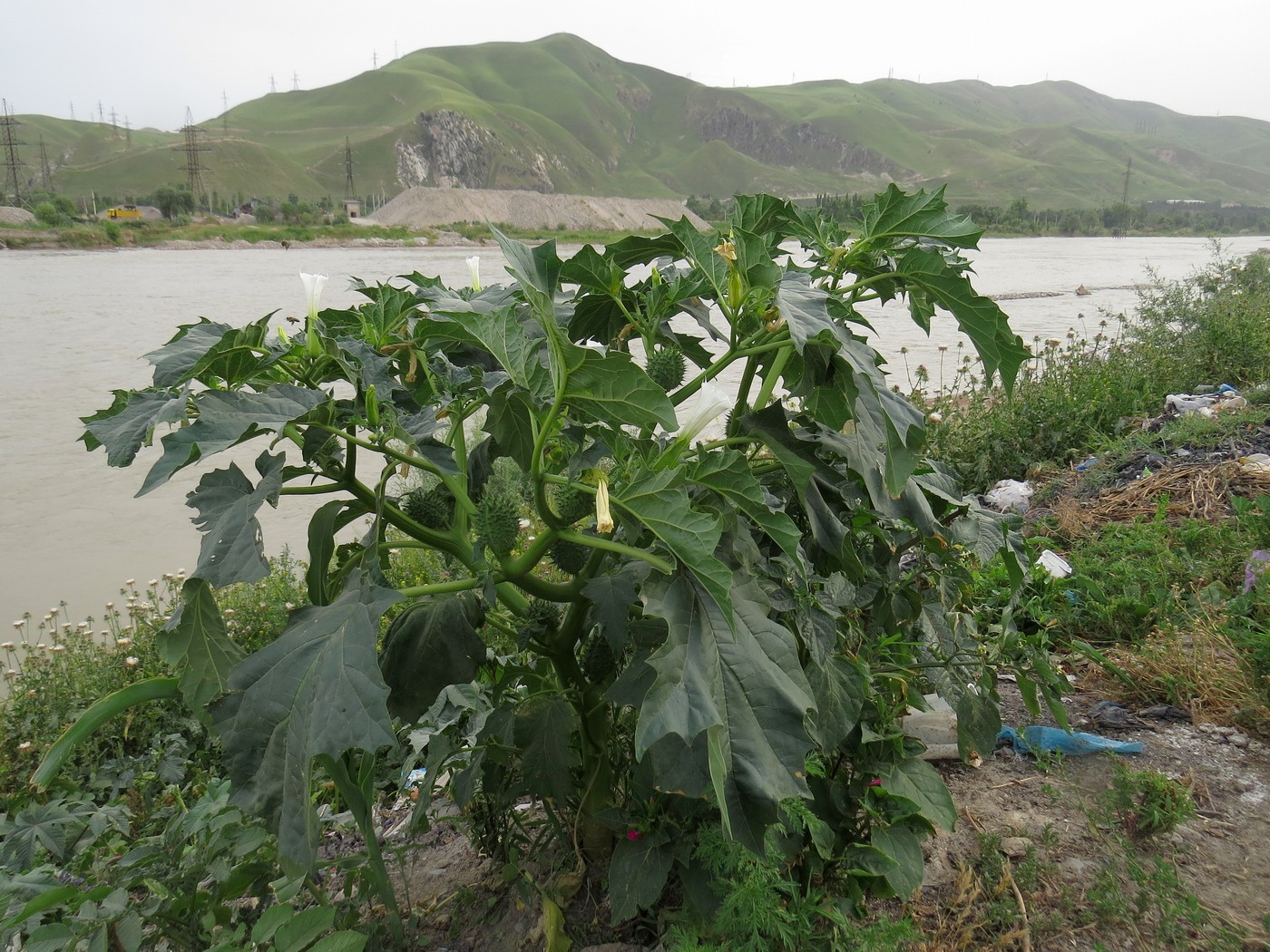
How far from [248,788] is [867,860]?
3.71ft

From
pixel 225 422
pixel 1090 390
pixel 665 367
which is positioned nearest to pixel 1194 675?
pixel 665 367

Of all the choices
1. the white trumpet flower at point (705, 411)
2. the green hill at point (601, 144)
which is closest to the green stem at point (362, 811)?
the white trumpet flower at point (705, 411)

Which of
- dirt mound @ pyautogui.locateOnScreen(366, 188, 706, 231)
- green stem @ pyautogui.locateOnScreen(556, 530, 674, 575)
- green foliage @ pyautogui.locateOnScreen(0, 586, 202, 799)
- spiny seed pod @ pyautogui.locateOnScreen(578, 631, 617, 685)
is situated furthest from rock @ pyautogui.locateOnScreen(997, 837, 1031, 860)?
dirt mound @ pyautogui.locateOnScreen(366, 188, 706, 231)

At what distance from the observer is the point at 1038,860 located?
1.89 m

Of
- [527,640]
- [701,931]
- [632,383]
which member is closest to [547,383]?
[632,383]

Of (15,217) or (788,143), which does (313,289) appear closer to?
(15,217)

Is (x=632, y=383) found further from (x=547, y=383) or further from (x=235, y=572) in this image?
(x=235, y=572)

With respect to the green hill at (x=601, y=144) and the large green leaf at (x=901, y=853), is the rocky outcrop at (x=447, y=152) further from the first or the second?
the large green leaf at (x=901, y=853)

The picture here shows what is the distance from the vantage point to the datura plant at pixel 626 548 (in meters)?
1.08

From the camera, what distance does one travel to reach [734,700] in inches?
46.5

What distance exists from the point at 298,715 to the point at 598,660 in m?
0.65

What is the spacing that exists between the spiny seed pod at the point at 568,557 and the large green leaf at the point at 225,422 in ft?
1.63

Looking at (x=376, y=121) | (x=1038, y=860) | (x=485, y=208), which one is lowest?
(x=1038, y=860)

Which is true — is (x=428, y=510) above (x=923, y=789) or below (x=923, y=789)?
above
